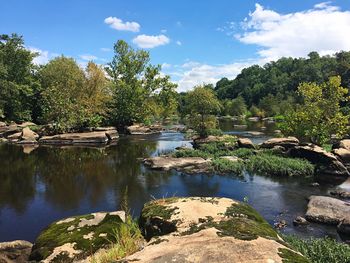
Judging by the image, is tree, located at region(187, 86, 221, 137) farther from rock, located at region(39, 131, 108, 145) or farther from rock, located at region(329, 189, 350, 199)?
rock, located at region(329, 189, 350, 199)

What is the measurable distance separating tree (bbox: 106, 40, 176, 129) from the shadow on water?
91.1ft

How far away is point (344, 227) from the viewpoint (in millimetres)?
13383

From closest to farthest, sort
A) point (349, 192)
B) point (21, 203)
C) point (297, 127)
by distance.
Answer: point (21, 203) → point (349, 192) → point (297, 127)

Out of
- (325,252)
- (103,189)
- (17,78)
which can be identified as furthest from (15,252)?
(17,78)

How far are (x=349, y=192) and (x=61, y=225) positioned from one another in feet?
50.9

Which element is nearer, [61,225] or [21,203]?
[61,225]

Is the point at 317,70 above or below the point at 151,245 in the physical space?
above

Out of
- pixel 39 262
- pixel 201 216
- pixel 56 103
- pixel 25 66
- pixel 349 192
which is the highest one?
pixel 25 66

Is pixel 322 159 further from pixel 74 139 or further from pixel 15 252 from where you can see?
pixel 74 139

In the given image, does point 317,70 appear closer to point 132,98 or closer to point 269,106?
point 269,106

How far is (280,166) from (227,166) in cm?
352

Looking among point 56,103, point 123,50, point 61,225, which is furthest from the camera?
point 123,50

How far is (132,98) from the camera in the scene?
5816 centimetres

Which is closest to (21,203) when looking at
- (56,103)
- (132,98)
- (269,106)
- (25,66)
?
(56,103)
